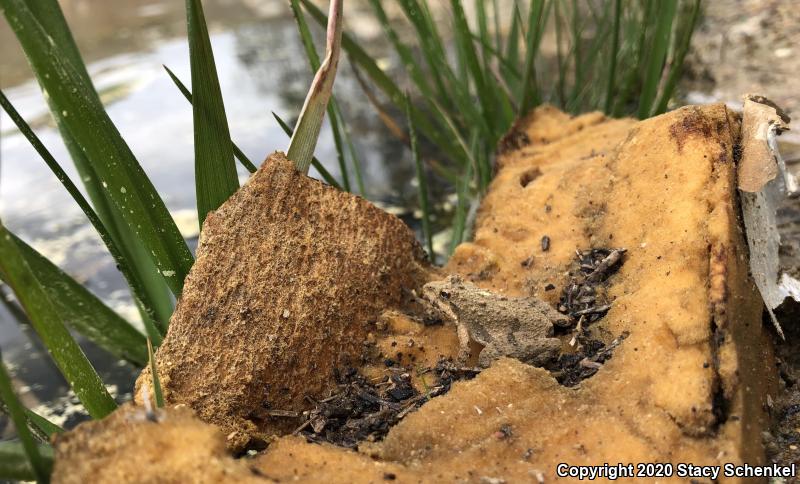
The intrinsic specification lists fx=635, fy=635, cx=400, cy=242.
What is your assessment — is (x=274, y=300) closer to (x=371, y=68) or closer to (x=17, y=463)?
(x=17, y=463)

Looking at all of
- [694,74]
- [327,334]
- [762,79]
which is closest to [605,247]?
[327,334]

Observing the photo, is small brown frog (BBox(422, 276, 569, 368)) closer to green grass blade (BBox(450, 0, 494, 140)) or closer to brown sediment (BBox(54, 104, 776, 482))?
brown sediment (BBox(54, 104, 776, 482))

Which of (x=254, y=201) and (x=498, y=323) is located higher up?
(x=254, y=201)

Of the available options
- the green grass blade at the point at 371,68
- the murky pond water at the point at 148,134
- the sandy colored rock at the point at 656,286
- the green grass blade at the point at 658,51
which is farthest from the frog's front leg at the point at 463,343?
the murky pond water at the point at 148,134

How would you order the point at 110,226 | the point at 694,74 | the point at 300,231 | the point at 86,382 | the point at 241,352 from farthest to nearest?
the point at 694,74
the point at 110,226
the point at 300,231
the point at 241,352
the point at 86,382

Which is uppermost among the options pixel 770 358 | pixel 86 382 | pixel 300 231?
pixel 300 231

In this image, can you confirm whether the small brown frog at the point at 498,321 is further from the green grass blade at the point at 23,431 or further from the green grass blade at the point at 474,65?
the green grass blade at the point at 474,65

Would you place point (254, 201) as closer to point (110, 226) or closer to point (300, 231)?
point (300, 231)

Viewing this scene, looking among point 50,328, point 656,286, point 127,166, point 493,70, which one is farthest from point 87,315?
point 493,70
